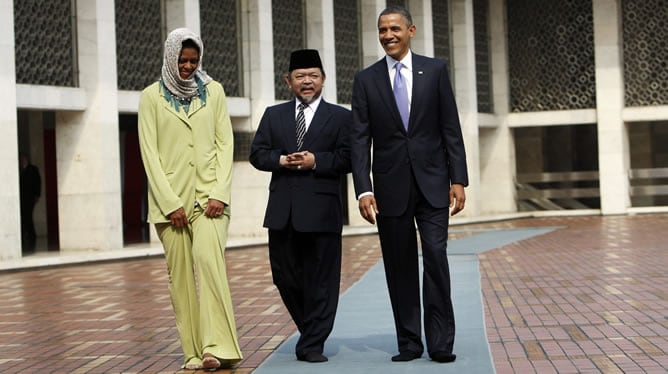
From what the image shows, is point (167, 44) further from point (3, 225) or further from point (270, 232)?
point (3, 225)

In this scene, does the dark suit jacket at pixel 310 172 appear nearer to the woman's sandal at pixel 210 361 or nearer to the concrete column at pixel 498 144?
the woman's sandal at pixel 210 361

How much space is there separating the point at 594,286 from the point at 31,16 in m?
10.4

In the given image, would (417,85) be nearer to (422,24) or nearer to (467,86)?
(422,24)

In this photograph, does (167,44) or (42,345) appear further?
(42,345)

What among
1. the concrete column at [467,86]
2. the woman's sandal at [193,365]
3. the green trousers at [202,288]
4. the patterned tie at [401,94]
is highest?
the concrete column at [467,86]

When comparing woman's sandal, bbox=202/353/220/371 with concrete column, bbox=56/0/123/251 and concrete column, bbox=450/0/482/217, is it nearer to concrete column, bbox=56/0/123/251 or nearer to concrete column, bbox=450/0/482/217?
concrete column, bbox=56/0/123/251

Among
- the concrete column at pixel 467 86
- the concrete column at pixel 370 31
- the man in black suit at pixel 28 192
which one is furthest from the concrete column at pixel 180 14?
the concrete column at pixel 467 86

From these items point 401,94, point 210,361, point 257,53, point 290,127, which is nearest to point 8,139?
point 257,53

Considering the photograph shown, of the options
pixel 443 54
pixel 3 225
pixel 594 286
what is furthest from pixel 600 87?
pixel 594 286

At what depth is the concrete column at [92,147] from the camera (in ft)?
63.8

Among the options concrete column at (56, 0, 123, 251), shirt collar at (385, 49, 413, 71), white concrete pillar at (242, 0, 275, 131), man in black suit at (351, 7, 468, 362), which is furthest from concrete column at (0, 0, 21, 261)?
shirt collar at (385, 49, 413, 71)

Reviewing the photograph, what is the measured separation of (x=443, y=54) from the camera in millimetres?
29562

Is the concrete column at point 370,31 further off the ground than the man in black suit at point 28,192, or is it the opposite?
the concrete column at point 370,31

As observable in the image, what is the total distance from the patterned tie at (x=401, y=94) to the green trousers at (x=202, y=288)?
4.00 feet
